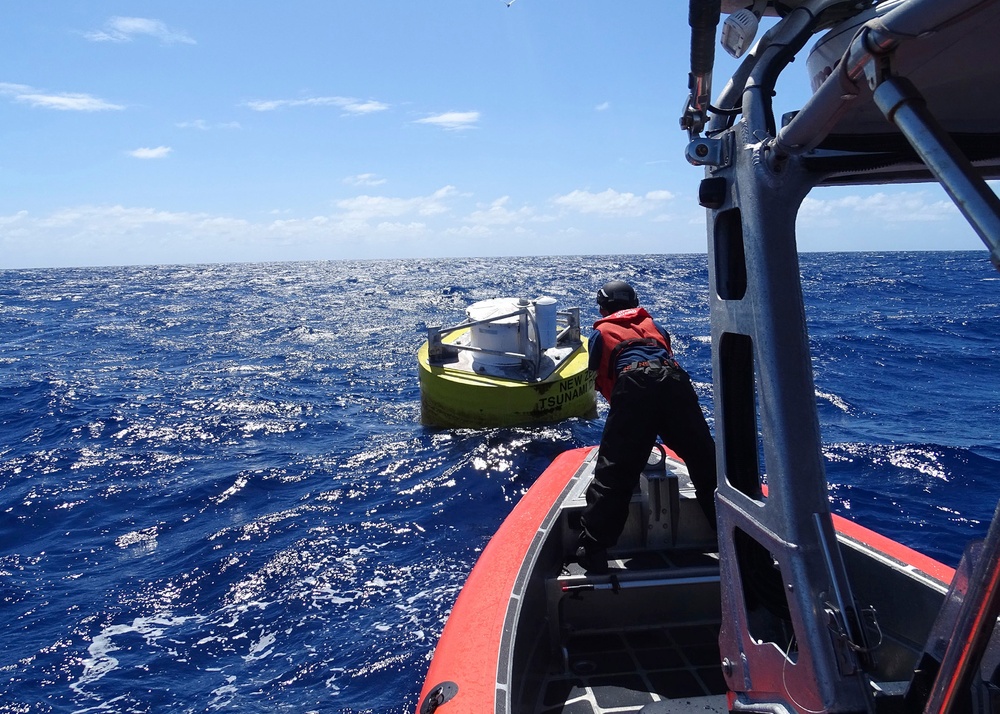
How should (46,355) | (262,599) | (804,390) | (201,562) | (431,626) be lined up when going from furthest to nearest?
1. (46,355)
2. (201,562)
3. (262,599)
4. (431,626)
5. (804,390)

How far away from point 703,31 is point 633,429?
2.57 meters

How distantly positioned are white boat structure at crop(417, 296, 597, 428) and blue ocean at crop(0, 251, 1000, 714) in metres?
0.41

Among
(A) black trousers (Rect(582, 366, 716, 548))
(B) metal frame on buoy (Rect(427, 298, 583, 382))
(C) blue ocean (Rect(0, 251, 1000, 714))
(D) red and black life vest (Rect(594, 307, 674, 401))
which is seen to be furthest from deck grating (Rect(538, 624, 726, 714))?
(B) metal frame on buoy (Rect(427, 298, 583, 382))

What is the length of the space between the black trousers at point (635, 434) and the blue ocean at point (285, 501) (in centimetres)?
253

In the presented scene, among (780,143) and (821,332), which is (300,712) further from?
(821,332)

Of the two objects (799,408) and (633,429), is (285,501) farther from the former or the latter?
(799,408)

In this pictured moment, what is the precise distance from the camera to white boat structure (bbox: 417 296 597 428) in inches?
464

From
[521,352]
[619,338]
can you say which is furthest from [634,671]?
[521,352]

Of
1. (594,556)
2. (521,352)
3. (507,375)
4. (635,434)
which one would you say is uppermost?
(635,434)

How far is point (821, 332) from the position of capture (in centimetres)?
2342

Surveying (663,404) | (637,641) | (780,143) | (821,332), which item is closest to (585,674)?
(637,641)

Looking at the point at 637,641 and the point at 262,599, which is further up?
the point at 637,641

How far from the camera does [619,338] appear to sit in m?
4.46

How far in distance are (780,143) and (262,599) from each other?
22.4 ft
